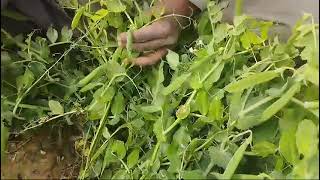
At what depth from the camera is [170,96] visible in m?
0.67

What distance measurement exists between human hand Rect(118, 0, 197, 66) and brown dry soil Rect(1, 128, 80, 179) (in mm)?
121

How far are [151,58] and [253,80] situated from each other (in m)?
0.16

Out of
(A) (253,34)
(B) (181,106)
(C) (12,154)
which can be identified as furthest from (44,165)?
(A) (253,34)

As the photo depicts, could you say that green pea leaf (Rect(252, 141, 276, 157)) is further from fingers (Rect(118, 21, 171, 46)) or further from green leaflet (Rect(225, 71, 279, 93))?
fingers (Rect(118, 21, 171, 46))

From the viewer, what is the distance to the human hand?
27.6 inches

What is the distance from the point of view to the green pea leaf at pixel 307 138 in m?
0.50

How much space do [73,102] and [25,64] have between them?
0.28ft

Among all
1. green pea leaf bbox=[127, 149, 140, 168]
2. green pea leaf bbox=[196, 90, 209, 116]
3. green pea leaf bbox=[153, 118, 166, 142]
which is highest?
green pea leaf bbox=[196, 90, 209, 116]

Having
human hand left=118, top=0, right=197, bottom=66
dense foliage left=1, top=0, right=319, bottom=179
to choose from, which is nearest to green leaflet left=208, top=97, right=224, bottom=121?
dense foliage left=1, top=0, right=319, bottom=179

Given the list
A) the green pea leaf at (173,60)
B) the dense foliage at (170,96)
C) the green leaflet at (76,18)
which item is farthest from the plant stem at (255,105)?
the green leaflet at (76,18)

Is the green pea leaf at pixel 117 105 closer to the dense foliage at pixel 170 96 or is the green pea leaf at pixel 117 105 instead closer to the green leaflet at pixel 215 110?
the dense foliage at pixel 170 96

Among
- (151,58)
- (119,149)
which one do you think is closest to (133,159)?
(119,149)

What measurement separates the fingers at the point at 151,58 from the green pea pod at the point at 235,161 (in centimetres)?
16

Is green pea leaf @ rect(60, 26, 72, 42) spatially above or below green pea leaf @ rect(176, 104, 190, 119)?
above
